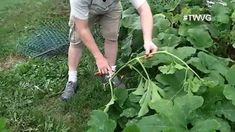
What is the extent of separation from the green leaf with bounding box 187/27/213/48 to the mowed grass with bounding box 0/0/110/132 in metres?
0.82

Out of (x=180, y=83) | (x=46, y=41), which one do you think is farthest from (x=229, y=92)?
(x=46, y=41)

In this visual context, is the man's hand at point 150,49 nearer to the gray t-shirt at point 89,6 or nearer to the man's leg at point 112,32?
the gray t-shirt at point 89,6

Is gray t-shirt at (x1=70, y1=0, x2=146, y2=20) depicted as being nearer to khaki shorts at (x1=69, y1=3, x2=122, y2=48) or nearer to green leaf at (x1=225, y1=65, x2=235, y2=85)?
khaki shorts at (x1=69, y1=3, x2=122, y2=48)

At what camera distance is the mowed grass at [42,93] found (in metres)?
3.62

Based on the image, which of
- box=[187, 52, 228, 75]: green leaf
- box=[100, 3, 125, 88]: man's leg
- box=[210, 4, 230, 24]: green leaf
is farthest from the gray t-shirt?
box=[210, 4, 230, 24]: green leaf

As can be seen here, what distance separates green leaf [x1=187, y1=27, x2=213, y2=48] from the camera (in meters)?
3.25

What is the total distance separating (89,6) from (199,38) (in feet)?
2.36

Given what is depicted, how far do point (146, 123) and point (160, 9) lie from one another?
1.96 metres

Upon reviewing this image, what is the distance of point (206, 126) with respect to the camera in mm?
2475

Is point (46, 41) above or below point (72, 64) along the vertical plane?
below

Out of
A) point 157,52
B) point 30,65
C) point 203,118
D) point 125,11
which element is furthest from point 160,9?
point 203,118

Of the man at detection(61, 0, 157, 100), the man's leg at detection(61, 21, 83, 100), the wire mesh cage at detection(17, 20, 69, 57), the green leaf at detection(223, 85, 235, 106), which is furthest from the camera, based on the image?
the wire mesh cage at detection(17, 20, 69, 57)

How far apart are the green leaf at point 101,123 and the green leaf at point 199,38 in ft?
2.96

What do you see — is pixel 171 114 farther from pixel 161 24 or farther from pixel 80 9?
pixel 161 24
